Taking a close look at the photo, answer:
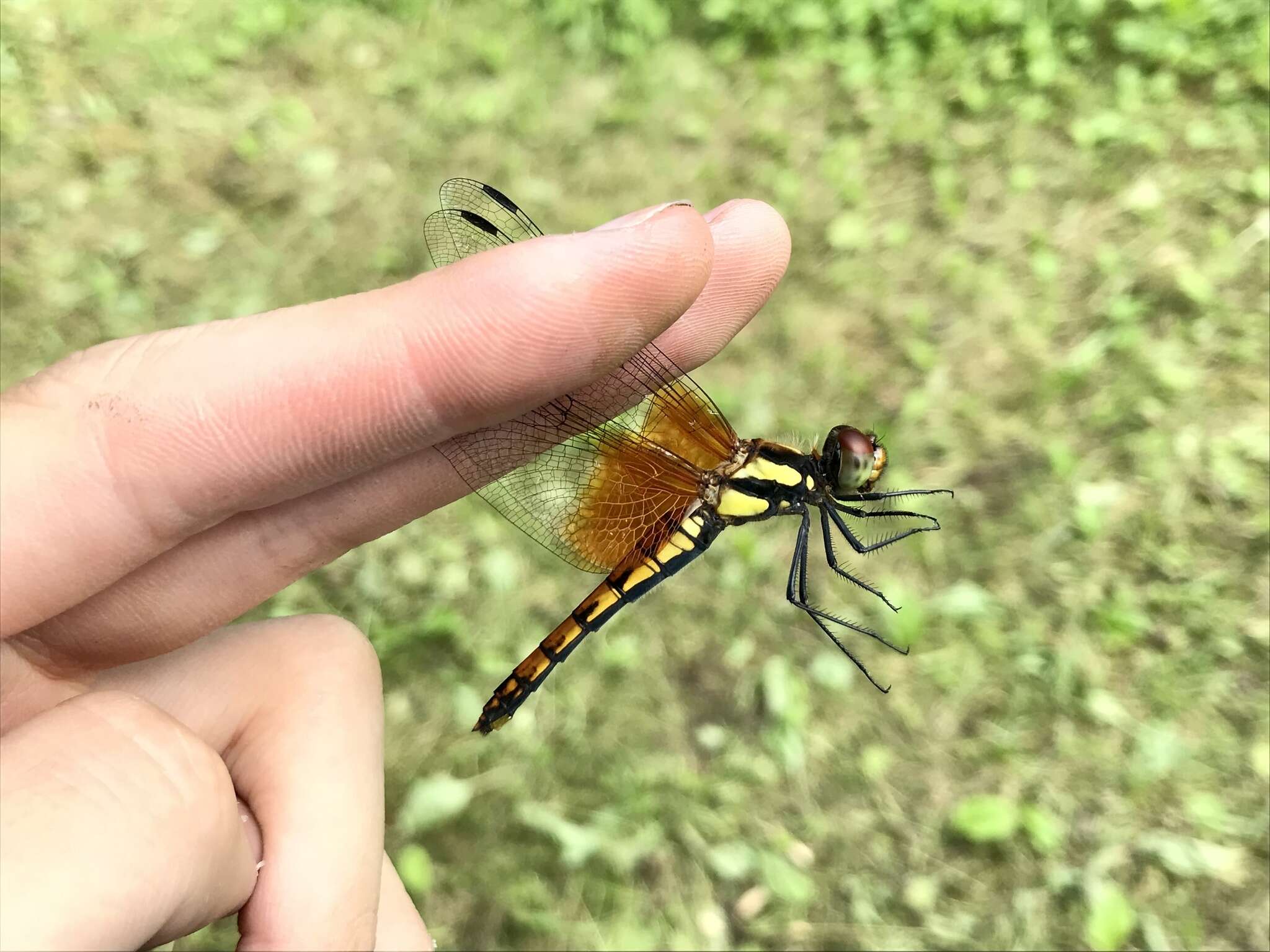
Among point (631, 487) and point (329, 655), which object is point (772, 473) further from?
point (329, 655)

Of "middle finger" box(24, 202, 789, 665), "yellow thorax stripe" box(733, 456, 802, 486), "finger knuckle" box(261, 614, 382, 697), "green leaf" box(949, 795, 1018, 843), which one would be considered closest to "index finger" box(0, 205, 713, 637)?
"middle finger" box(24, 202, 789, 665)

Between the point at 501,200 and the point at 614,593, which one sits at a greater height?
the point at 501,200

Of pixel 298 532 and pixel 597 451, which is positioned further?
pixel 597 451

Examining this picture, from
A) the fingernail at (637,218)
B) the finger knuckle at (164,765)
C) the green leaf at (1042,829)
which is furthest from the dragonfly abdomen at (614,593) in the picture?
the green leaf at (1042,829)

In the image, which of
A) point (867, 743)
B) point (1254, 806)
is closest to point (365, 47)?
point (867, 743)

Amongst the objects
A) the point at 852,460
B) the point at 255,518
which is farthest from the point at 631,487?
the point at 255,518
